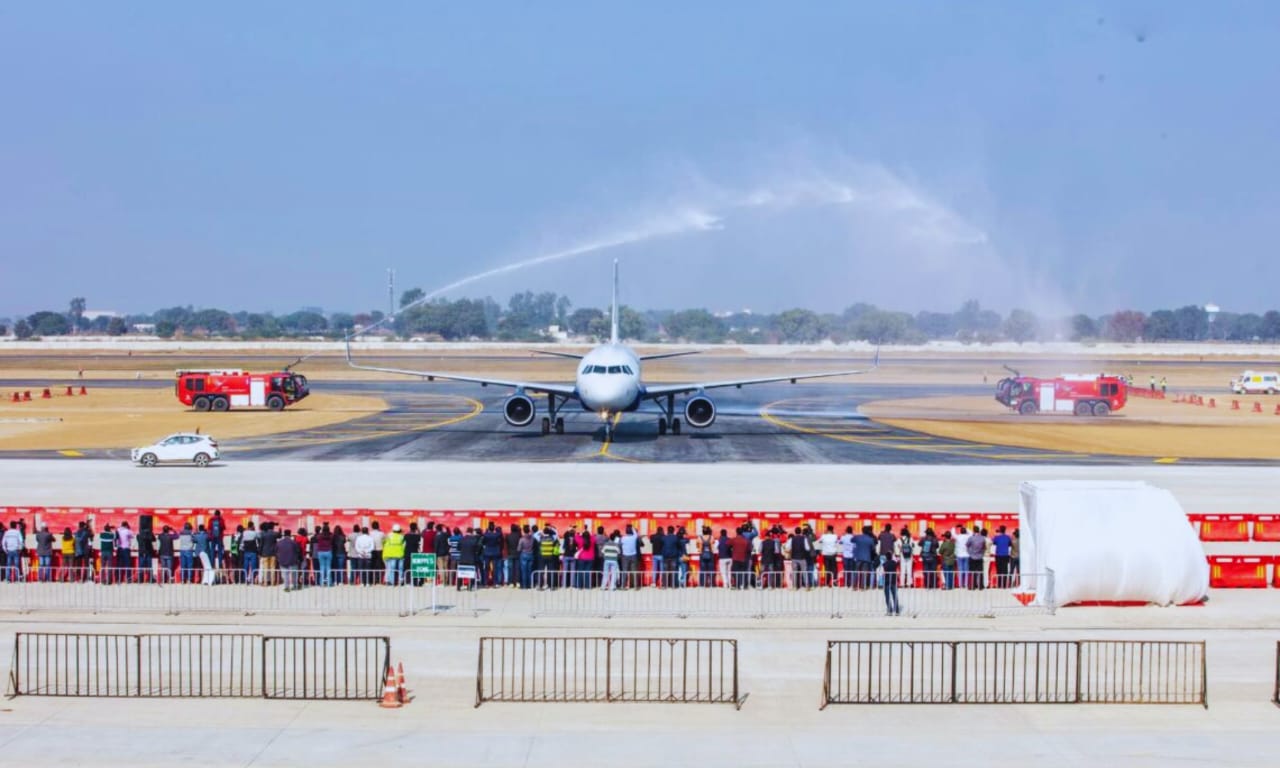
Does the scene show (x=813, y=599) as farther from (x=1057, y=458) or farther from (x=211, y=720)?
(x=1057, y=458)

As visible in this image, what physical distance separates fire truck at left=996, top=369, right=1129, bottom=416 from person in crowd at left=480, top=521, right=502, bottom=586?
56.9 m

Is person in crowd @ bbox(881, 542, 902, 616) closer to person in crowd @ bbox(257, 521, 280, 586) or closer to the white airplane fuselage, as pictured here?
person in crowd @ bbox(257, 521, 280, 586)

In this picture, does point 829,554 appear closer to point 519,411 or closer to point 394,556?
point 394,556

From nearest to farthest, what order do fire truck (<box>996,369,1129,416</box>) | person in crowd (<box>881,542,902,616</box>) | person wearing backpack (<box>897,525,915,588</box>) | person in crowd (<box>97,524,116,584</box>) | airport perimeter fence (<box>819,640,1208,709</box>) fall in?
airport perimeter fence (<box>819,640,1208,709</box>) < person in crowd (<box>881,542,902,616</box>) < person wearing backpack (<box>897,525,915,588</box>) < person in crowd (<box>97,524,116,584</box>) < fire truck (<box>996,369,1129,416</box>)

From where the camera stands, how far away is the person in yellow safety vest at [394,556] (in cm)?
2680

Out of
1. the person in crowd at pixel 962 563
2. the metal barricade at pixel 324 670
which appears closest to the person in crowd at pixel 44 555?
the metal barricade at pixel 324 670

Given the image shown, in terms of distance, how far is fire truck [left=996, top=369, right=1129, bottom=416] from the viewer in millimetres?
76750

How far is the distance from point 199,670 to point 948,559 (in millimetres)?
15122

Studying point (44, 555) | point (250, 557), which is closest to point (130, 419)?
point (44, 555)

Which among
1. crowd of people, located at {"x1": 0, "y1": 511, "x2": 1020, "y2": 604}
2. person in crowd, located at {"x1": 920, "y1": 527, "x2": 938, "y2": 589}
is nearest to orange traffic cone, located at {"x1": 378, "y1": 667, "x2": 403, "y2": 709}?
crowd of people, located at {"x1": 0, "y1": 511, "x2": 1020, "y2": 604}

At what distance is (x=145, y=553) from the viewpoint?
90.6 ft

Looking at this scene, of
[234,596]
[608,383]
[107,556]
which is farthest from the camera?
[608,383]

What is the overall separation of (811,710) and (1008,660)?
4.73m

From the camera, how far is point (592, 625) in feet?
77.6
